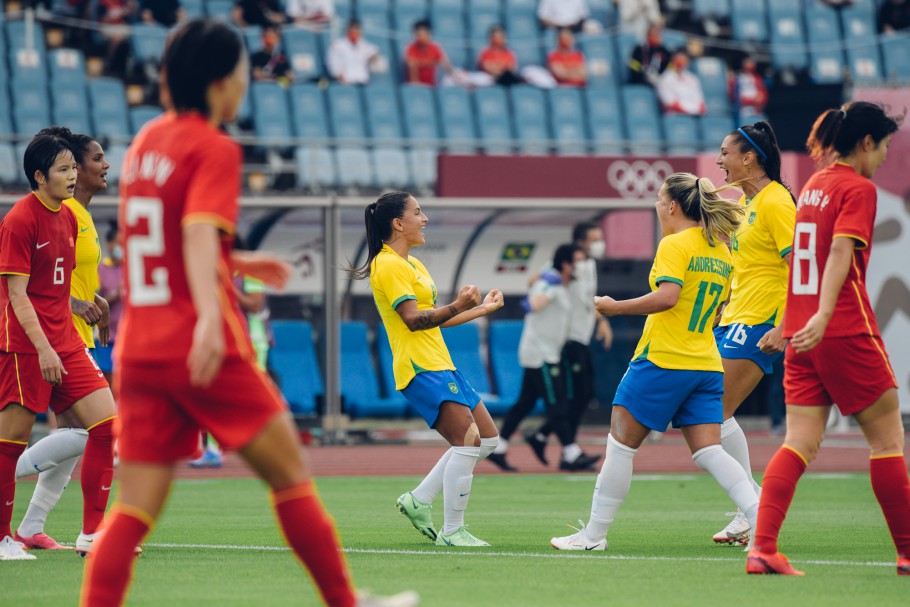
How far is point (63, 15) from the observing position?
22.8 metres

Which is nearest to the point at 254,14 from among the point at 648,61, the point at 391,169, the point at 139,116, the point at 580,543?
the point at 139,116

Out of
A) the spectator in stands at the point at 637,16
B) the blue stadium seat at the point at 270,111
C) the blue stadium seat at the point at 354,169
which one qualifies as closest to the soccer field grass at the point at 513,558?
the blue stadium seat at the point at 354,169

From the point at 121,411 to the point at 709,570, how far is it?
3.33 metres

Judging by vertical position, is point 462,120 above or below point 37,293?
above

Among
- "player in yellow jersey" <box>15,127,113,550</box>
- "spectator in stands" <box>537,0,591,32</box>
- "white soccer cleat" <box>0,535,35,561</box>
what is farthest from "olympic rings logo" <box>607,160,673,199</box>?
"white soccer cleat" <box>0,535,35,561</box>

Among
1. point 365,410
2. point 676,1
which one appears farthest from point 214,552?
point 676,1

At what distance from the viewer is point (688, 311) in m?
7.91

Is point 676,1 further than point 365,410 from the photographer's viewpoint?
Yes

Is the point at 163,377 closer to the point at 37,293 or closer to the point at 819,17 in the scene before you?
the point at 37,293

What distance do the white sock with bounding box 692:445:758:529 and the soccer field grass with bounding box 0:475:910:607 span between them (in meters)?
0.31

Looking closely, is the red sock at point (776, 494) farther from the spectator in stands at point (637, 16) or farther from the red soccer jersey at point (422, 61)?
the spectator in stands at point (637, 16)

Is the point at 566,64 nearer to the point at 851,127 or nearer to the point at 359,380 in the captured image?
the point at 359,380

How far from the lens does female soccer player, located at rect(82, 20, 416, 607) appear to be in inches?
191

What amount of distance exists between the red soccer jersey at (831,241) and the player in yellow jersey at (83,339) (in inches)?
→ 147
